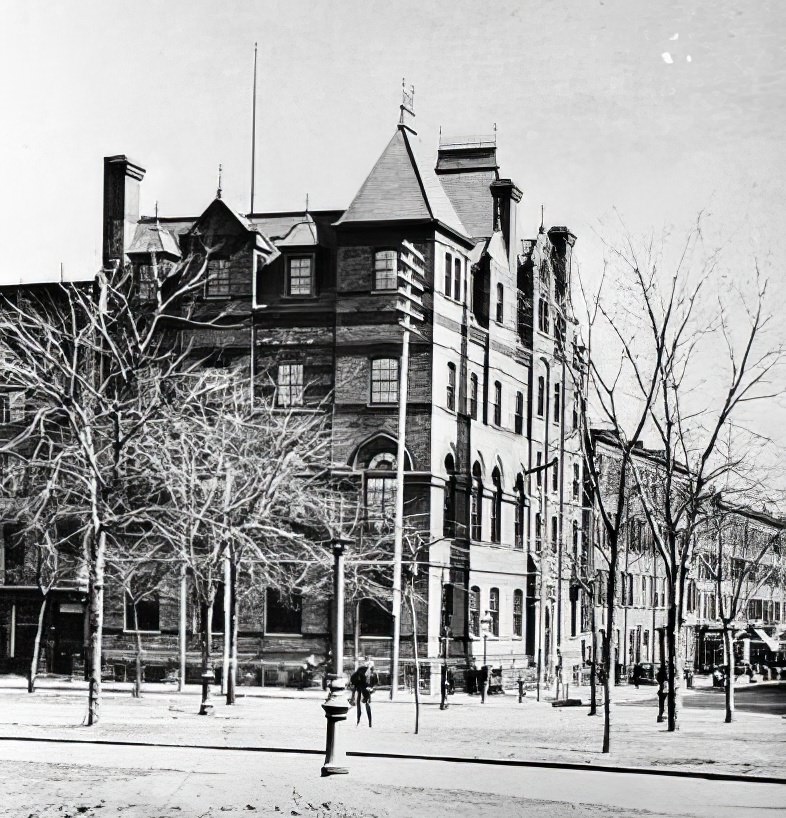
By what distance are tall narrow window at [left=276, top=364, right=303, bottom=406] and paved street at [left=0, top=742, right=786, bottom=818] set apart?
19.0 feet

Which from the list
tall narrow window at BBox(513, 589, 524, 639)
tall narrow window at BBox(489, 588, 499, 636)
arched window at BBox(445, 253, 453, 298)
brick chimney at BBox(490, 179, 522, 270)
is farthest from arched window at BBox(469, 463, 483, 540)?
tall narrow window at BBox(513, 589, 524, 639)

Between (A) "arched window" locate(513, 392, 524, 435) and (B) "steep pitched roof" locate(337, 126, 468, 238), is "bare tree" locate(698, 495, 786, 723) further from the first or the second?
(B) "steep pitched roof" locate(337, 126, 468, 238)

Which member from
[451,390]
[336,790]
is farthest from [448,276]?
[336,790]

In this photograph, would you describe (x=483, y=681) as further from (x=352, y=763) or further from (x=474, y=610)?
(x=352, y=763)

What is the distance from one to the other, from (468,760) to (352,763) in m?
1.54

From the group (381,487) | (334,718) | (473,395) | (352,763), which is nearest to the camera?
(334,718)

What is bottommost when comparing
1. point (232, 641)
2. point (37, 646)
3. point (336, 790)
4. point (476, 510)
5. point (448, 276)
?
point (336, 790)

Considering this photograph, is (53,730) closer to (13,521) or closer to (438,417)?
(13,521)

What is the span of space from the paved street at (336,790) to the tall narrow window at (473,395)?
6.05 meters

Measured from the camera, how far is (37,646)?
21953 mm

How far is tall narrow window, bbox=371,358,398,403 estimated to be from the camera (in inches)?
792

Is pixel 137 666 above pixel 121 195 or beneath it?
beneath

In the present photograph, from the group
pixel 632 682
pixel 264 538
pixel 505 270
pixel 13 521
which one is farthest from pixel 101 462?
pixel 632 682

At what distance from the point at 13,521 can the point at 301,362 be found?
5.60 m
